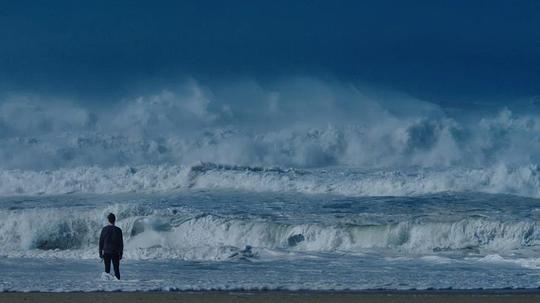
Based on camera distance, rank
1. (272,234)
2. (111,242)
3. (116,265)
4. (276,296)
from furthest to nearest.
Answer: (272,234) < (111,242) < (116,265) < (276,296)

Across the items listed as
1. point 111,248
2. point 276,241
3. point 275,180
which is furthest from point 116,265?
point 275,180

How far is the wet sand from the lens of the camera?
11.3m

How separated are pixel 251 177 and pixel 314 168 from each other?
3.11 meters

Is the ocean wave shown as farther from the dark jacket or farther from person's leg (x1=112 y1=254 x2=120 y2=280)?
person's leg (x1=112 y1=254 x2=120 y2=280)

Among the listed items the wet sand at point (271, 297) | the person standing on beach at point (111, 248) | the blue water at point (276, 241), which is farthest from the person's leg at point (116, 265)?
the wet sand at point (271, 297)

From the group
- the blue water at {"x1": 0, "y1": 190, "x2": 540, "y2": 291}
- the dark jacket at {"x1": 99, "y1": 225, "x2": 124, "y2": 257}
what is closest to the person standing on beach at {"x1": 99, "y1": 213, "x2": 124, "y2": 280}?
the dark jacket at {"x1": 99, "y1": 225, "x2": 124, "y2": 257}

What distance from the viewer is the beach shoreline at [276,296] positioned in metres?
11.3

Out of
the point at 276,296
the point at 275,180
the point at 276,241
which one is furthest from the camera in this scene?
the point at 275,180

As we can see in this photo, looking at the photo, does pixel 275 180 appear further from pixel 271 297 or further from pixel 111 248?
pixel 271 297

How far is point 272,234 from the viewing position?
19.8m

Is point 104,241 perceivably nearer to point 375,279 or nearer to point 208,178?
point 375,279

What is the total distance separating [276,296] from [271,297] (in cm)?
12

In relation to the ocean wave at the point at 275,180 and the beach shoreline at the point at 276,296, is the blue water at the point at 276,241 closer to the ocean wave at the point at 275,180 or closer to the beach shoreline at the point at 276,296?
the beach shoreline at the point at 276,296

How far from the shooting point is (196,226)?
66.5ft
